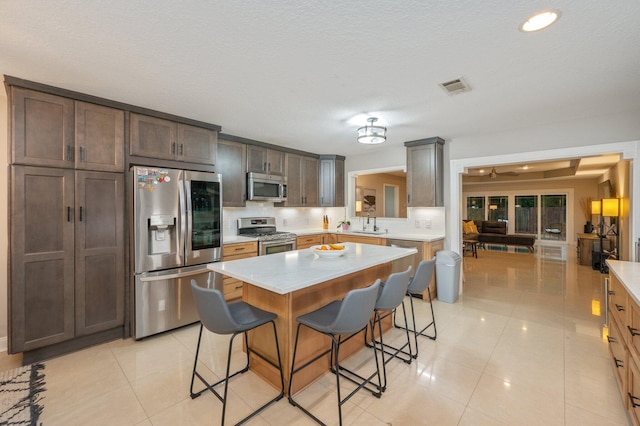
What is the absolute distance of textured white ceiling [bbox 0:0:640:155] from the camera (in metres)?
1.56

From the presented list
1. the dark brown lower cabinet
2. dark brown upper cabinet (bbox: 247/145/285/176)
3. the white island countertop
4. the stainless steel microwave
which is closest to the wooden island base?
the white island countertop

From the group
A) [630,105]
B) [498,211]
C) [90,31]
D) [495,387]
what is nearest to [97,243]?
[90,31]

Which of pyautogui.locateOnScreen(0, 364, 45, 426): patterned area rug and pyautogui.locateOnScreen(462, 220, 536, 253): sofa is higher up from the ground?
pyautogui.locateOnScreen(462, 220, 536, 253): sofa

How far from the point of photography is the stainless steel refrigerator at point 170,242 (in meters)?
2.86

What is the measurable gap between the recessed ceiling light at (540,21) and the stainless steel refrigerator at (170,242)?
10.1 ft

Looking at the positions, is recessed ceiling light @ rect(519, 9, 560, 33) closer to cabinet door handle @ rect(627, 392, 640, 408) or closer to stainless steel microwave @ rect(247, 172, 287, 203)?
cabinet door handle @ rect(627, 392, 640, 408)

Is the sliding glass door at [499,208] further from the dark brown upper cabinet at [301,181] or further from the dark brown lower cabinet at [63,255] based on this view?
the dark brown lower cabinet at [63,255]

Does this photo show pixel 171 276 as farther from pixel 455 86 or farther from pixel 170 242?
pixel 455 86

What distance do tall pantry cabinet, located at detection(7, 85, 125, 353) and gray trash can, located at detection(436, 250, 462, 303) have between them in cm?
392

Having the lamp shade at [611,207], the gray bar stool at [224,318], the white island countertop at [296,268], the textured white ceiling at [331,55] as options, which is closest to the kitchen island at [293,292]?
the white island countertop at [296,268]

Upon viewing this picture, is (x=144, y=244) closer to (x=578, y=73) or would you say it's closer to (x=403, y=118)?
(x=403, y=118)

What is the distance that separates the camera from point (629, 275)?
207 cm

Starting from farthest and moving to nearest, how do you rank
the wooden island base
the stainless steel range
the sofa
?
the sofa → the stainless steel range → the wooden island base

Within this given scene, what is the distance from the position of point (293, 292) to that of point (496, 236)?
8.52m
